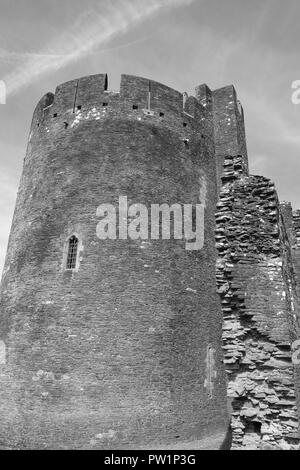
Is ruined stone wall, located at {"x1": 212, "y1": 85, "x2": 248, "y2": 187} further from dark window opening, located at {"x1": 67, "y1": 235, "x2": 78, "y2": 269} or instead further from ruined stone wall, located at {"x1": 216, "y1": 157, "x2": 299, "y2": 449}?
ruined stone wall, located at {"x1": 216, "y1": 157, "x2": 299, "y2": 449}

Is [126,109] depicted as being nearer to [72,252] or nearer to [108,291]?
[72,252]

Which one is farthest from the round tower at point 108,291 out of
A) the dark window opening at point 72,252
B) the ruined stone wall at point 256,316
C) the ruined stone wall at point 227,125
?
the ruined stone wall at point 256,316

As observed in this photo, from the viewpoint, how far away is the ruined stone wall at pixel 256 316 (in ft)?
19.0

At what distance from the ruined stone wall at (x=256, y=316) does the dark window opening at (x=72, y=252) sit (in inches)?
231

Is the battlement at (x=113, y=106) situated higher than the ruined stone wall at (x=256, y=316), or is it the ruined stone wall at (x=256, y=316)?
the battlement at (x=113, y=106)

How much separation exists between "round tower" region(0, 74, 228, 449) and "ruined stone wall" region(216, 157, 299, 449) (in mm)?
4656

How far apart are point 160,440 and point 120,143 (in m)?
9.60

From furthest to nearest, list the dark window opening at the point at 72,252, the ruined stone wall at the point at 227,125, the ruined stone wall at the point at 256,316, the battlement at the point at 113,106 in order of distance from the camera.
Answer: the ruined stone wall at the point at 227,125
the battlement at the point at 113,106
the dark window opening at the point at 72,252
the ruined stone wall at the point at 256,316

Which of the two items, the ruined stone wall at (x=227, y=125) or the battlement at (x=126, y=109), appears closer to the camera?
the battlement at (x=126, y=109)

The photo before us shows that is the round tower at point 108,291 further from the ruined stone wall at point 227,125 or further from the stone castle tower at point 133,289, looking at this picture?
the ruined stone wall at point 227,125

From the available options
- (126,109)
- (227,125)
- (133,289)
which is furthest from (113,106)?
(133,289)

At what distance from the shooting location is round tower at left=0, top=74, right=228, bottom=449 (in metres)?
9.94

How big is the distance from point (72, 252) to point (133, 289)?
93.2 inches

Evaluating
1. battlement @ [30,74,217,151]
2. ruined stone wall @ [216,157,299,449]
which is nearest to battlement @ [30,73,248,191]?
battlement @ [30,74,217,151]
